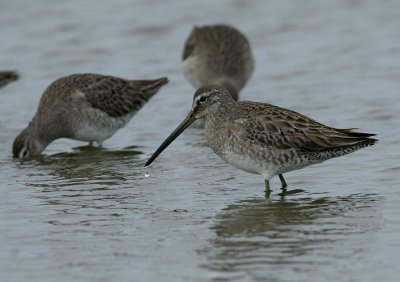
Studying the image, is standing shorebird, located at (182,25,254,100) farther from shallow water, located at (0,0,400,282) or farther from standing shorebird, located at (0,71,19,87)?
standing shorebird, located at (0,71,19,87)

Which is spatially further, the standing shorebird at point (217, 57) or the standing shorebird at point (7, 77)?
the standing shorebird at point (217, 57)

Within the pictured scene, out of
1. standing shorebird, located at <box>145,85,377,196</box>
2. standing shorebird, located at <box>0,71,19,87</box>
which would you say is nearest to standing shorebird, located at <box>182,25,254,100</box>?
standing shorebird, located at <box>0,71,19,87</box>

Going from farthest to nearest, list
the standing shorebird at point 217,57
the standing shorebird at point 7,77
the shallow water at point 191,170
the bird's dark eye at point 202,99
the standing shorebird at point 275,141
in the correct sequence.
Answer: the standing shorebird at point 217,57, the standing shorebird at point 7,77, the bird's dark eye at point 202,99, the standing shorebird at point 275,141, the shallow water at point 191,170

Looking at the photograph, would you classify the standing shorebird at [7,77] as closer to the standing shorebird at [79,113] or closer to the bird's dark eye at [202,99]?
the standing shorebird at [79,113]

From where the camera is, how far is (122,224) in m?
7.90

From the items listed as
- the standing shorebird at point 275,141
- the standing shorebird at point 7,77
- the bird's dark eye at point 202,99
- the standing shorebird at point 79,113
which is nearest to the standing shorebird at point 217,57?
the standing shorebird at point 79,113

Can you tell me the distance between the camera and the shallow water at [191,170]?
273 inches

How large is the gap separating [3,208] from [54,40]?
8114mm

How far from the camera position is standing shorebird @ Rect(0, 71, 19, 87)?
43.6 feet

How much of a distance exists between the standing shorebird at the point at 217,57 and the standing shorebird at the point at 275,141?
4.43 metres

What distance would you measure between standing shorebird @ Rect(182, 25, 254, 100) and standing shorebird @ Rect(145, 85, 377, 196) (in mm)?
4430

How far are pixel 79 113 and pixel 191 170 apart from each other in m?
1.93

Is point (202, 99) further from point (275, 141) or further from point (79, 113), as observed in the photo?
point (79, 113)

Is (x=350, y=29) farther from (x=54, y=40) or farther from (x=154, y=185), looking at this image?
(x=154, y=185)
